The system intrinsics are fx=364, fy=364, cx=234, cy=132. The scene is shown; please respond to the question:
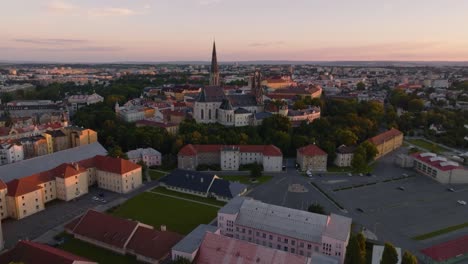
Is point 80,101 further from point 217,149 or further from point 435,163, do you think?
point 435,163

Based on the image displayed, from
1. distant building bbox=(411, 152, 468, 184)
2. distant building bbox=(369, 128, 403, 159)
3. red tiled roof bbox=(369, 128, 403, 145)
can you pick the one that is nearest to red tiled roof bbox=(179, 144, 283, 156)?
red tiled roof bbox=(369, 128, 403, 145)

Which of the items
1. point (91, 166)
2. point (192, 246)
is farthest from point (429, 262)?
point (91, 166)

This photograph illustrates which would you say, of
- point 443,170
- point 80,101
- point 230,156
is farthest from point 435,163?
point 80,101

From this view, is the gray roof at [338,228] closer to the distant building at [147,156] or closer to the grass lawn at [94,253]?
the grass lawn at [94,253]

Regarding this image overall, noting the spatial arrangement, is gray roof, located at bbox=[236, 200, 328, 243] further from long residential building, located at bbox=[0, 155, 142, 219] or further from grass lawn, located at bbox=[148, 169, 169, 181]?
grass lawn, located at bbox=[148, 169, 169, 181]

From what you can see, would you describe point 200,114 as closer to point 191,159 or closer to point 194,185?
point 191,159

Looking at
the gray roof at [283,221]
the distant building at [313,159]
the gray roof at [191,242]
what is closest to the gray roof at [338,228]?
the gray roof at [283,221]

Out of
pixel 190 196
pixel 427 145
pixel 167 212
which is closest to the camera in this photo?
pixel 167 212
